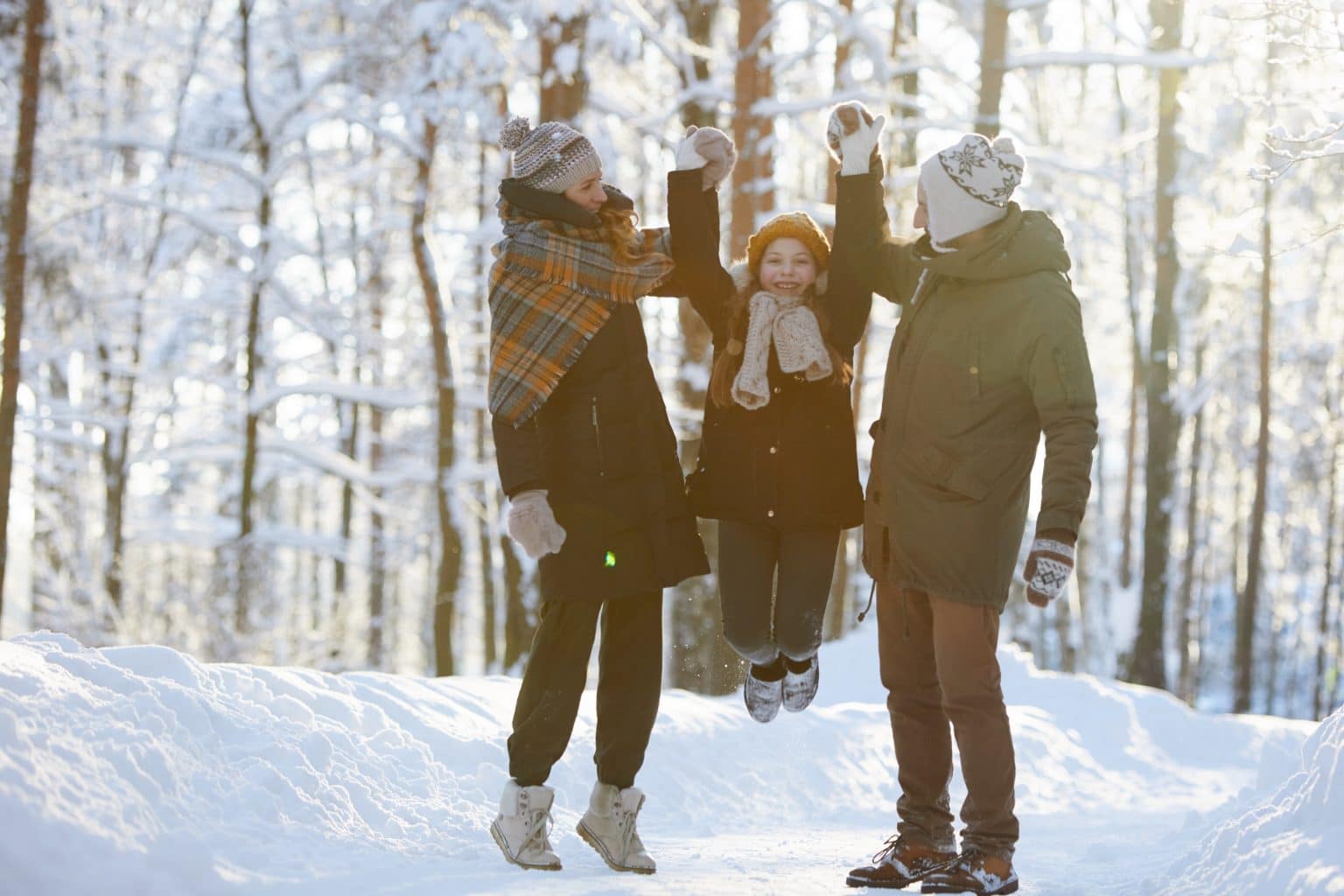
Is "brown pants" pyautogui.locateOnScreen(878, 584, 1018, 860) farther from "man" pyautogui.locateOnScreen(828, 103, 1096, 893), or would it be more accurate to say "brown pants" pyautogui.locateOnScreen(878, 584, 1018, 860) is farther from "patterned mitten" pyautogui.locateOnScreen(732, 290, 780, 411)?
"patterned mitten" pyautogui.locateOnScreen(732, 290, 780, 411)

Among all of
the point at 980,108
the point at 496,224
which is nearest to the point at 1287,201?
the point at 980,108

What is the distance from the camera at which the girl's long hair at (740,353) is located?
4.65 m

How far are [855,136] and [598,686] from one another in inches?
79.4

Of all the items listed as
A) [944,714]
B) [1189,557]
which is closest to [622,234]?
[944,714]

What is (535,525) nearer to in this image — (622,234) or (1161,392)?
(622,234)

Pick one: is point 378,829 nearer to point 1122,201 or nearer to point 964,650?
point 964,650

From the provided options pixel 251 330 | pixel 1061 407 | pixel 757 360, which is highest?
pixel 251 330

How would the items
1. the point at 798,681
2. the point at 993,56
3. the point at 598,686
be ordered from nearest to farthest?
the point at 598,686
the point at 798,681
the point at 993,56

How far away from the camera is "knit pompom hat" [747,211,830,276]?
15.4 ft

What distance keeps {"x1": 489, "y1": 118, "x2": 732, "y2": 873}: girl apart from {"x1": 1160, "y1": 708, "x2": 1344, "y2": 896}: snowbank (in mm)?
1683

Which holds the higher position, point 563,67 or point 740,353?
point 563,67

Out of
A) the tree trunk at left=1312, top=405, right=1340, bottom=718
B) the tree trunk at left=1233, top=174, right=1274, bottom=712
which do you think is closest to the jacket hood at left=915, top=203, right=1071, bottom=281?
the tree trunk at left=1233, top=174, right=1274, bottom=712

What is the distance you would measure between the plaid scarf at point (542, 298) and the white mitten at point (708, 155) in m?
0.41

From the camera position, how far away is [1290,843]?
378cm
